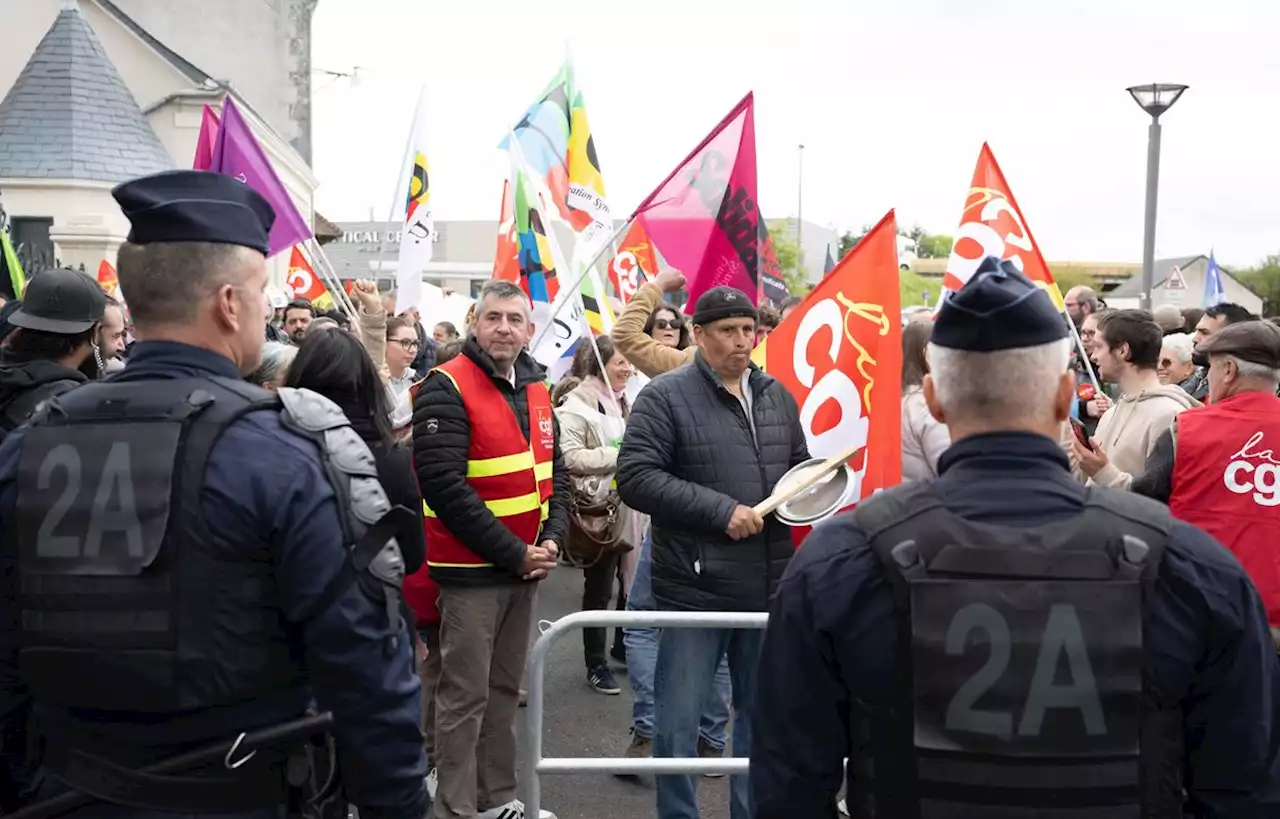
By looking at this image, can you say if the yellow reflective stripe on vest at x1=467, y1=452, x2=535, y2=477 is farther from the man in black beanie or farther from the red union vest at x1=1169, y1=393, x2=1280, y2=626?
the red union vest at x1=1169, y1=393, x2=1280, y2=626

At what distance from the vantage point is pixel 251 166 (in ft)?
26.0

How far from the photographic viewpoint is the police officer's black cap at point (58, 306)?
442 cm

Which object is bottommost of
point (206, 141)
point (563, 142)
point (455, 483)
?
point (455, 483)

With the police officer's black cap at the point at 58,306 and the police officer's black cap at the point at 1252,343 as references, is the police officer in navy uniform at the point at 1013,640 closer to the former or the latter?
the police officer's black cap at the point at 1252,343

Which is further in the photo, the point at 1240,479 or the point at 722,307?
the point at 722,307

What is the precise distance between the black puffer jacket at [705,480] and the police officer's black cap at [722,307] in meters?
0.18

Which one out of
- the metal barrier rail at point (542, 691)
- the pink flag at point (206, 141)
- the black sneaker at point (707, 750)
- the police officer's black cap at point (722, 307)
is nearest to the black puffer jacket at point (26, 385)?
the metal barrier rail at point (542, 691)

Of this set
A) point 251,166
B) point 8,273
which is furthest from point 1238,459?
point 8,273

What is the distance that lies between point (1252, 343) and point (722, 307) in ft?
6.77

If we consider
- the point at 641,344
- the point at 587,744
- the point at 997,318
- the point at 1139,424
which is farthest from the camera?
the point at 641,344

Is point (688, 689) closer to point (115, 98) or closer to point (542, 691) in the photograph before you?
point (542, 691)

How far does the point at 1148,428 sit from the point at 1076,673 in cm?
402

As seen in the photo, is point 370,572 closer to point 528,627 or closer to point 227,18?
point 528,627

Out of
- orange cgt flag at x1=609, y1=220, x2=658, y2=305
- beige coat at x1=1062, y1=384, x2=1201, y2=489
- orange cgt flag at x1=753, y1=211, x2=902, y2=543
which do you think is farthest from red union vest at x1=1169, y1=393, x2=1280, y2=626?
orange cgt flag at x1=609, y1=220, x2=658, y2=305
